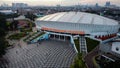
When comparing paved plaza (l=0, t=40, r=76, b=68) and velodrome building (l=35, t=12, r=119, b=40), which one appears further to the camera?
velodrome building (l=35, t=12, r=119, b=40)

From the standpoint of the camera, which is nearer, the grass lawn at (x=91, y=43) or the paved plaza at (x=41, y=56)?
the paved plaza at (x=41, y=56)

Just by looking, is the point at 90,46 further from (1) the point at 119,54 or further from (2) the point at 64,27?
(2) the point at 64,27

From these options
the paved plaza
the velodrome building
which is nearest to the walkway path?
the paved plaza

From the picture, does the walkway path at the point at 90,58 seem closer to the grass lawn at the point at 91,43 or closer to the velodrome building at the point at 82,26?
the grass lawn at the point at 91,43

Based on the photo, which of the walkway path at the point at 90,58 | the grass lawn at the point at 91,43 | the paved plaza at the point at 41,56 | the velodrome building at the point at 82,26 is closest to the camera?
the walkway path at the point at 90,58

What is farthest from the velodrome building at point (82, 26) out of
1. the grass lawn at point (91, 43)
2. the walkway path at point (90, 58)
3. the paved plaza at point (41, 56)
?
the walkway path at point (90, 58)

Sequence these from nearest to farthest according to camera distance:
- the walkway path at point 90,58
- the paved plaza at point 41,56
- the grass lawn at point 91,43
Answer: the walkway path at point 90,58, the paved plaza at point 41,56, the grass lawn at point 91,43

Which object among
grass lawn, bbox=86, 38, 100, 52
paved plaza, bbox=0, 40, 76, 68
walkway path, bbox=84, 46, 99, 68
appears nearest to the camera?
walkway path, bbox=84, 46, 99, 68

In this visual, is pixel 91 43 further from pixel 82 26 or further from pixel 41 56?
pixel 41 56

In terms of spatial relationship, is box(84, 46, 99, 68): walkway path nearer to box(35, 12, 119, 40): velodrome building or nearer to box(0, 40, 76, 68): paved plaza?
box(0, 40, 76, 68): paved plaza
